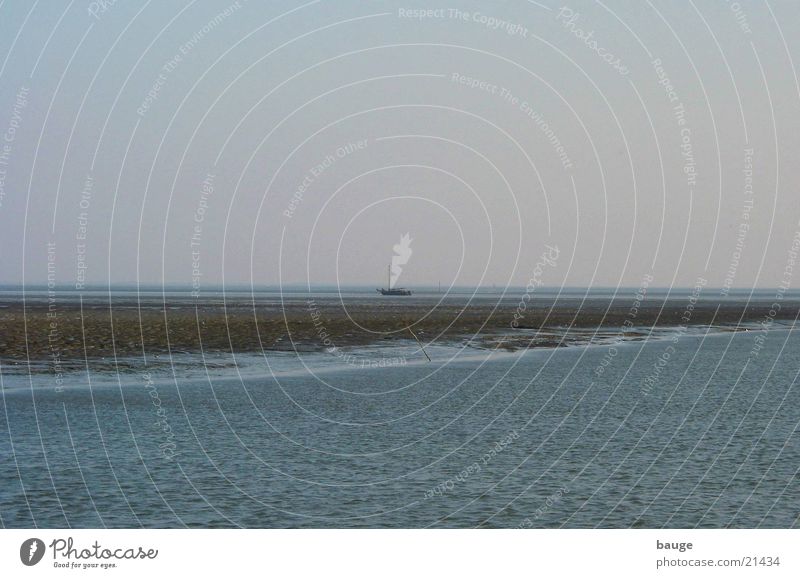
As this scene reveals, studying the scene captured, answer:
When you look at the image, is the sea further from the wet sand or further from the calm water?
the wet sand

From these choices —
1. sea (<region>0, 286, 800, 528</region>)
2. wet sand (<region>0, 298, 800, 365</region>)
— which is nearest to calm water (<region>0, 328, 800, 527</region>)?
sea (<region>0, 286, 800, 528</region>)

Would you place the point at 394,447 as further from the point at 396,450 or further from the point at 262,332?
the point at 262,332

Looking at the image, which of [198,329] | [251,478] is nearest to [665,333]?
[198,329]

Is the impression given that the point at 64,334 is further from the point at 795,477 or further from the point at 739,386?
the point at 795,477

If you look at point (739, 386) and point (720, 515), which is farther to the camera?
point (739, 386)

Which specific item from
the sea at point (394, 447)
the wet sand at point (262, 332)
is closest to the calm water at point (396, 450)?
the sea at point (394, 447)

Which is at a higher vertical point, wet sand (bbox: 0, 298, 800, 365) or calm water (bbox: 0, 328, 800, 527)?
wet sand (bbox: 0, 298, 800, 365)

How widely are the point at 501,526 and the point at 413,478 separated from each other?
530cm

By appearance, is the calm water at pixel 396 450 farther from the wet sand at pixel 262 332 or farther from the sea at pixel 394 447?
the wet sand at pixel 262 332

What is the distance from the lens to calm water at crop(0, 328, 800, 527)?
998 inches

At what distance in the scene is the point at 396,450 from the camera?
1326 inches

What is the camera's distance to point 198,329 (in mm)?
87625

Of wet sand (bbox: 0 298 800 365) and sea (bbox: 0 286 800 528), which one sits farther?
wet sand (bbox: 0 298 800 365)

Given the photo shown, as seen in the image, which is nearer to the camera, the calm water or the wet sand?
the calm water
